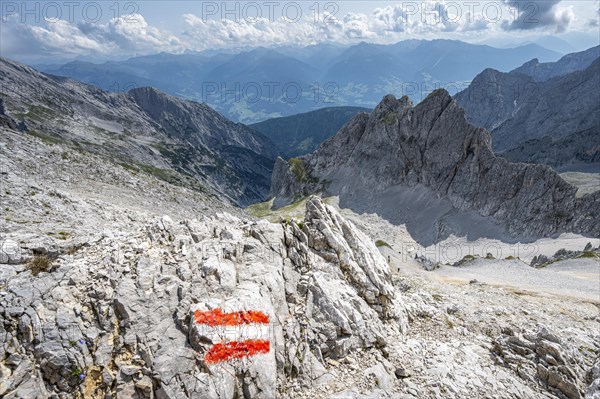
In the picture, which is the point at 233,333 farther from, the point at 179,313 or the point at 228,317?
the point at 179,313

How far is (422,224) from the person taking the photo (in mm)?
117000

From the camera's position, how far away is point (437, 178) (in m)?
128

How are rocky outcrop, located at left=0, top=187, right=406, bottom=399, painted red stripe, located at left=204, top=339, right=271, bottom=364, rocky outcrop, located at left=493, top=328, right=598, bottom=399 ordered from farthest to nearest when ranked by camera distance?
rocky outcrop, located at left=493, top=328, right=598, bottom=399 → painted red stripe, located at left=204, top=339, right=271, bottom=364 → rocky outcrop, located at left=0, top=187, right=406, bottom=399

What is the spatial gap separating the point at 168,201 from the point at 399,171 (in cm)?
9333

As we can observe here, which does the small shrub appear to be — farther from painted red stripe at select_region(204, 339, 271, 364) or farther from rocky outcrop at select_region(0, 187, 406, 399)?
painted red stripe at select_region(204, 339, 271, 364)

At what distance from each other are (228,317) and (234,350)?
151cm

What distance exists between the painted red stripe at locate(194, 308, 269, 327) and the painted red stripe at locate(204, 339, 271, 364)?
917 millimetres

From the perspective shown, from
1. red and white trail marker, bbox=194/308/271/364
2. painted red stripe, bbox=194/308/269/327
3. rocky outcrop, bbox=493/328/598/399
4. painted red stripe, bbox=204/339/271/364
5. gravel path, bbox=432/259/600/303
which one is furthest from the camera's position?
gravel path, bbox=432/259/600/303

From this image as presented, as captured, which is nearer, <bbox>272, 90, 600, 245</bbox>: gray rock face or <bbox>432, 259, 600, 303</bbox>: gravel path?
<bbox>432, 259, 600, 303</bbox>: gravel path

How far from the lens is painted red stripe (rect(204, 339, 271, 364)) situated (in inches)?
577

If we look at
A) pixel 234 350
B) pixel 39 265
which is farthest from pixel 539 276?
pixel 39 265

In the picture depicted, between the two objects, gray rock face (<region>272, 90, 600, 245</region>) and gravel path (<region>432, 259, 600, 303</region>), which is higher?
gray rock face (<region>272, 90, 600, 245</region>)

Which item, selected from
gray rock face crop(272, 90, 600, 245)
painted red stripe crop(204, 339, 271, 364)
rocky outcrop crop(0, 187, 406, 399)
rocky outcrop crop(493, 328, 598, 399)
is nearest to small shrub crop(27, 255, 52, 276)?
rocky outcrop crop(0, 187, 406, 399)

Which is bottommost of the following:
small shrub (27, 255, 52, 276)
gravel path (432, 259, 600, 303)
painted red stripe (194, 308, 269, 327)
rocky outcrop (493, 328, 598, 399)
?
gravel path (432, 259, 600, 303)
